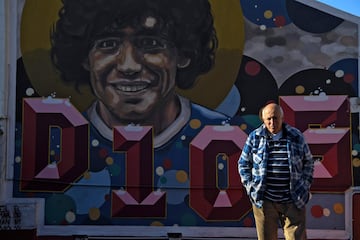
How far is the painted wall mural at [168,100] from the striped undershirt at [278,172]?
1920 mm

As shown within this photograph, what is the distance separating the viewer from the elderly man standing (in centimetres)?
480

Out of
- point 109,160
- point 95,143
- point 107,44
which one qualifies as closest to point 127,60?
point 107,44

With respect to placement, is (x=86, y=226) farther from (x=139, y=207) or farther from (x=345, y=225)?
(x=345, y=225)

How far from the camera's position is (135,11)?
22.9 feet

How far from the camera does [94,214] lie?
22.5ft

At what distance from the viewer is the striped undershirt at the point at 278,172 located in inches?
A: 189

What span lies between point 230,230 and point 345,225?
4.43ft

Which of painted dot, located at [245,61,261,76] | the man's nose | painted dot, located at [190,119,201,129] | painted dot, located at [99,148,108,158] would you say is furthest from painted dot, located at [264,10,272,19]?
painted dot, located at [99,148,108,158]

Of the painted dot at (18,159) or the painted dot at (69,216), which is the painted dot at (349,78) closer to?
the painted dot at (69,216)

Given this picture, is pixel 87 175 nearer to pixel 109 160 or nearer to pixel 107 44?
pixel 109 160

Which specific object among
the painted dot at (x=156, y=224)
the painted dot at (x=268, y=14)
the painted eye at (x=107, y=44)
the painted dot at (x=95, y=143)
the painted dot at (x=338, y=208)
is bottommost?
the painted dot at (x=156, y=224)

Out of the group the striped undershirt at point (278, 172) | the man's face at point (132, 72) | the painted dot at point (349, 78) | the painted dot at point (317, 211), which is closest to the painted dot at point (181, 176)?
the man's face at point (132, 72)

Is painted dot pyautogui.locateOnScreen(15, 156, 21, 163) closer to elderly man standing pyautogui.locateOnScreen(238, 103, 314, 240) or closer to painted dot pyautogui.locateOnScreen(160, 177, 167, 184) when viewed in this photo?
painted dot pyautogui.locateOnScreen(160, 177, 167, 184)

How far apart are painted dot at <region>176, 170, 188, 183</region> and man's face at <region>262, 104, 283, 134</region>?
2.15 meters
